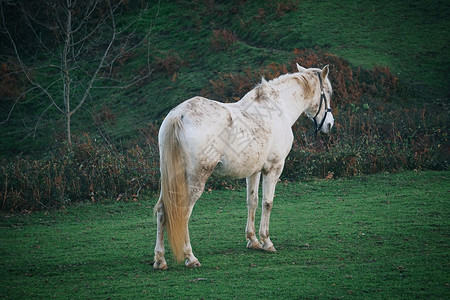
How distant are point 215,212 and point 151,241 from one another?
2177 mm

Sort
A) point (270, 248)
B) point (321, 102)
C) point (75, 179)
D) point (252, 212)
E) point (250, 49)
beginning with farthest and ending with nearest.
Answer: point (250, 49) → point (75, 179) → point (321, 102) → point (252, 212) → point (270, 248)

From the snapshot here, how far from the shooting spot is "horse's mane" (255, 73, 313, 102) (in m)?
6.74

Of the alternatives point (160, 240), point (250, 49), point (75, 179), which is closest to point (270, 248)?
point (160, 240)

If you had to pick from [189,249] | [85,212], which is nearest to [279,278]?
[189,249]

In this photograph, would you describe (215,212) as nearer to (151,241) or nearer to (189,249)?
(151,241)

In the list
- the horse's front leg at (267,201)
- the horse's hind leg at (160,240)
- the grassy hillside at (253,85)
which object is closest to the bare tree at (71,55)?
the grassy hillside at (253,85)

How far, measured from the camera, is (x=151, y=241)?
7.01m

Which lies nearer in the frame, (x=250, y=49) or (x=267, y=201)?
(x=267, y=201)

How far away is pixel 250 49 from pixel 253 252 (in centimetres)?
1434

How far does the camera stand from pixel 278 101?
690 centimetres

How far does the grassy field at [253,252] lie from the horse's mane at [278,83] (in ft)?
7.33

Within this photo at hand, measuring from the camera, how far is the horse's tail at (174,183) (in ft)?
17.6

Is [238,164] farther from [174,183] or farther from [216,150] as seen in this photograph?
[174,183]

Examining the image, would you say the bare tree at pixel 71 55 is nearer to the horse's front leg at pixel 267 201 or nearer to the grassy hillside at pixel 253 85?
the grassy hillside at pixel 253 85
